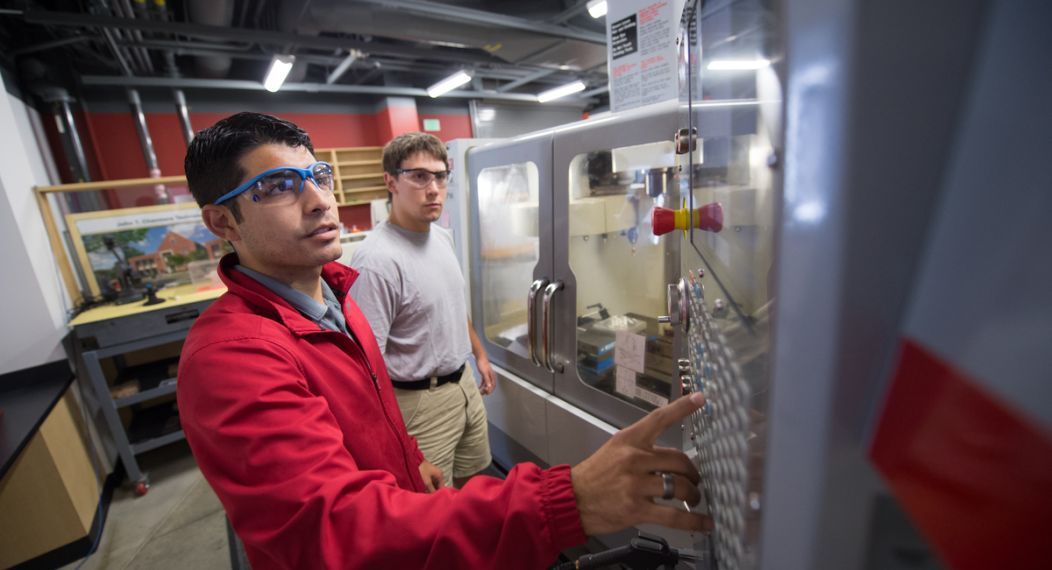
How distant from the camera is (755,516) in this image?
30 centimetres

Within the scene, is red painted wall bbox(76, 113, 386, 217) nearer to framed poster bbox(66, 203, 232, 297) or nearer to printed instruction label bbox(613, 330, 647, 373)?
framed poster bbox(66, 203, 232, 297)

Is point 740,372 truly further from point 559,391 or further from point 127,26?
point 127,26

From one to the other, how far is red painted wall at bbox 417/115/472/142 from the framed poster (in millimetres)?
5116

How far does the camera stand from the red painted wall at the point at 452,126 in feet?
25.7

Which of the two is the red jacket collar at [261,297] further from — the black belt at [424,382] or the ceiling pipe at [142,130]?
the ceiling pipe at [142,130]

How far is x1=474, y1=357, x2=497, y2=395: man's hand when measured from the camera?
2107mm

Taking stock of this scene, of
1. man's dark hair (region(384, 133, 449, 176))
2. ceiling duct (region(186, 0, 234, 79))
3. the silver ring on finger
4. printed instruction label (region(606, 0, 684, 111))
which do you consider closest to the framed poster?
ceiling duct (region(186, 0, 234, 79))

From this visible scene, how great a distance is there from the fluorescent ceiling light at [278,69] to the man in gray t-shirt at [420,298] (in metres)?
3.34

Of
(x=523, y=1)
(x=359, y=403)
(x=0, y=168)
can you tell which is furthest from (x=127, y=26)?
(x=359, y=403)

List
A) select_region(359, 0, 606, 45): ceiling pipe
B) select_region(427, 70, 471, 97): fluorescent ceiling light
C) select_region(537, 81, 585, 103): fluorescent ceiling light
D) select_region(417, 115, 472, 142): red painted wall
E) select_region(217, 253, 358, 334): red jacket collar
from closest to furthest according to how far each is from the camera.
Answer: select_region(217, 253, 358, 334): red jacket collar
select_region(359, 0, 606, 45): ceiling pipe
select_region(427, 70, 471, 97): fluorescent ceiling light
select_region(537, 81, 585, 103): fluorescent ceiling light
select_region(417, 115, 472, 142): red painted wall

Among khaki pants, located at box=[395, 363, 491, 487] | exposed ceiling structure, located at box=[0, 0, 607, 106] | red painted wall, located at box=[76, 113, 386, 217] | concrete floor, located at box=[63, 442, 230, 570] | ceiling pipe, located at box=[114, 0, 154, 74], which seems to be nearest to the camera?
khaki pants, located at box=[395, 363, 491, 487]

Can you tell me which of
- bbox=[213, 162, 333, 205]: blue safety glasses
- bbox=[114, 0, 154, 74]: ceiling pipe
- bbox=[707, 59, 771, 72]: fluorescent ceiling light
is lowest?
bbox=[213, 162, 333, 205]: blue safety glasses

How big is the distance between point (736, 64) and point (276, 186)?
3.12 ft

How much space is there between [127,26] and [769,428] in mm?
4768
